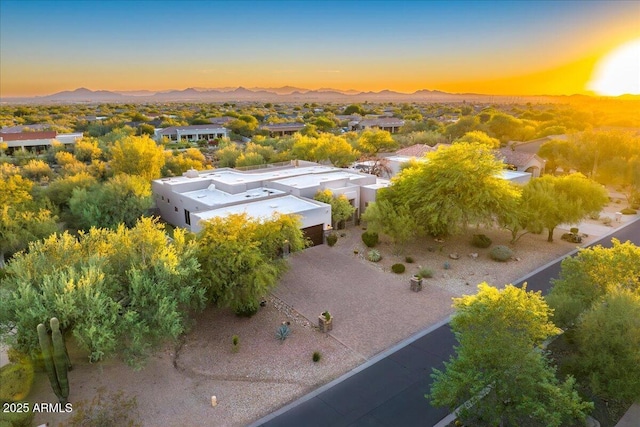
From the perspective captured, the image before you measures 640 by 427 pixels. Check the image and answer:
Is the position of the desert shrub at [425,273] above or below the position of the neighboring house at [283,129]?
below

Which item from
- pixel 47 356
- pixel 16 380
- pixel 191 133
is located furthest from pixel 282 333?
pixel 191 133

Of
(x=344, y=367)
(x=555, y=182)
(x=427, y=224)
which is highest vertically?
(x=555, y=182)

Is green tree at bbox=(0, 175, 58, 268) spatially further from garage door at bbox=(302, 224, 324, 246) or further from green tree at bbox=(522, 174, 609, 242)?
green tree at bbox=(522, 174, 609, 242)

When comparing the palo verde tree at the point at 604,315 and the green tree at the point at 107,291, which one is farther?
the green tree at the point at 107,291

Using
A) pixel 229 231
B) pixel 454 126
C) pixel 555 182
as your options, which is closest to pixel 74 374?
pixel 229 231

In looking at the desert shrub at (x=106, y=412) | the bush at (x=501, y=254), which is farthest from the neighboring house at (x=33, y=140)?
the bush at (x=501, y=254)

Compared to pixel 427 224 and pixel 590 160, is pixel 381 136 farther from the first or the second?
pixel 427 224

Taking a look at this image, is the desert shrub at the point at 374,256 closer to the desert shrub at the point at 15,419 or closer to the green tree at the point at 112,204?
the green tree at the point at 112,204
